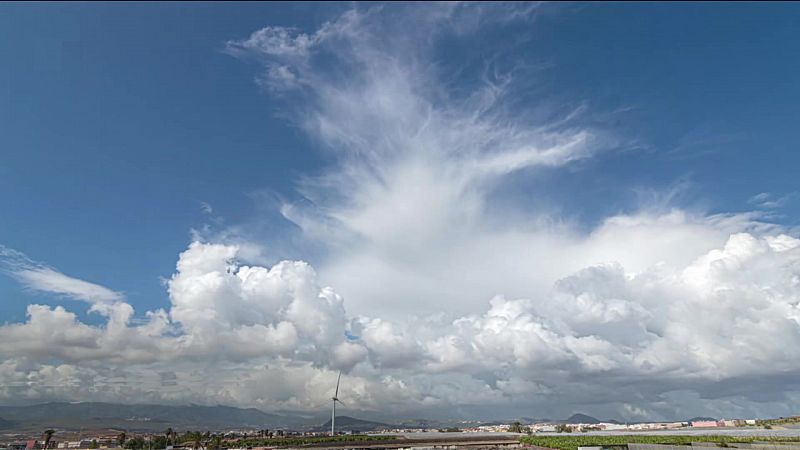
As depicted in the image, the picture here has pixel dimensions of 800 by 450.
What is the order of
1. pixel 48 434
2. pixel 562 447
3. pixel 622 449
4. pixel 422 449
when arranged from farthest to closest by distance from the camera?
pixel 48 434
pixel 422 449
pixel 562 447
pixel 622 449

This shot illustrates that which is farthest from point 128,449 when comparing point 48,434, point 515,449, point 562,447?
point 562,447

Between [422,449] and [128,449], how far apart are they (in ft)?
390

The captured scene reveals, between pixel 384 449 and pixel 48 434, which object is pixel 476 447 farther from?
pixel 48 434

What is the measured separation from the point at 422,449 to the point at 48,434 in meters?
132

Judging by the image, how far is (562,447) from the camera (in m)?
129

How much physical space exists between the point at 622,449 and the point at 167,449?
165 metres

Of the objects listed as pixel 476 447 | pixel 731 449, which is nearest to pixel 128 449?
pixel 476 447

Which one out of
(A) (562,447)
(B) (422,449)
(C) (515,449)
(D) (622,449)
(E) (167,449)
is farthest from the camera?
(E) (167,449)

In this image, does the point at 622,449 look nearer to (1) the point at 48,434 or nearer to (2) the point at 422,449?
(2) the point at 422,449

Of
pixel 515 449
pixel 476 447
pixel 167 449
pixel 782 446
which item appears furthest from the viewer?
pixel 167 449

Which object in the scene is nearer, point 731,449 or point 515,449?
point 731,449

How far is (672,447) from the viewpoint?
102188 millimetres

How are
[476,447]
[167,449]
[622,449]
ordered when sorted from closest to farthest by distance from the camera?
[622,449] < [476,447] < [167,449]

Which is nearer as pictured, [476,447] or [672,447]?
[672,447]
